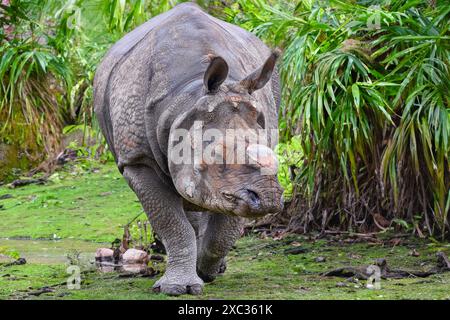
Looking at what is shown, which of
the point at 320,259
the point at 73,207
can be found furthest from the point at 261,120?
the point at 73,207

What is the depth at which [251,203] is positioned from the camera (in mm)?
4602

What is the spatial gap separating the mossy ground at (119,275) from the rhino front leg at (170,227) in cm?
16

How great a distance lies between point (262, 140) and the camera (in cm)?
486

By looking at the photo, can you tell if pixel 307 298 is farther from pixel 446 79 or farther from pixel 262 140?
pixel 446 79

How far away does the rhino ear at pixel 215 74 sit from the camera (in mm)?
4826

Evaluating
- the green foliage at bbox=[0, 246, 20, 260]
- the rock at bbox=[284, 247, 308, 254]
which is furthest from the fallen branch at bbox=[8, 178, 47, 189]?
the rock at bbox=[284, 247, 308, 254]

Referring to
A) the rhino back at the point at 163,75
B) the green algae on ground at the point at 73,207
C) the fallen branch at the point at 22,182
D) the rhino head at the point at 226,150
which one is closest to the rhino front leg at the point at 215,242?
the rhino back at the point at 163,75

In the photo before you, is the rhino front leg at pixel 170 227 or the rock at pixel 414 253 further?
the rock at pixel 414 253

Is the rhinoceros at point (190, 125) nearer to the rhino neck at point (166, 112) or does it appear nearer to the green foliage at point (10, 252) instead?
the rhino neck at point (166, 112)

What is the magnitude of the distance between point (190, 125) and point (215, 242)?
106cm

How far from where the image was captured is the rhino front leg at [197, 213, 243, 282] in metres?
5.81

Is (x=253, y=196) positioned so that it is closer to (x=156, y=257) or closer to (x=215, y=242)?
(x=215, y=242)

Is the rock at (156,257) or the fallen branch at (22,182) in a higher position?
the fallen branch at (22,182)

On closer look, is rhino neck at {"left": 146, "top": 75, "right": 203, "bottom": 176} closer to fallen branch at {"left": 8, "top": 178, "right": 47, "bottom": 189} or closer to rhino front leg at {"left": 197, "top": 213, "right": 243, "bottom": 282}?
rhino front leg at {"left": 197, "top": 213, "right": 243, "bottom": 282}
